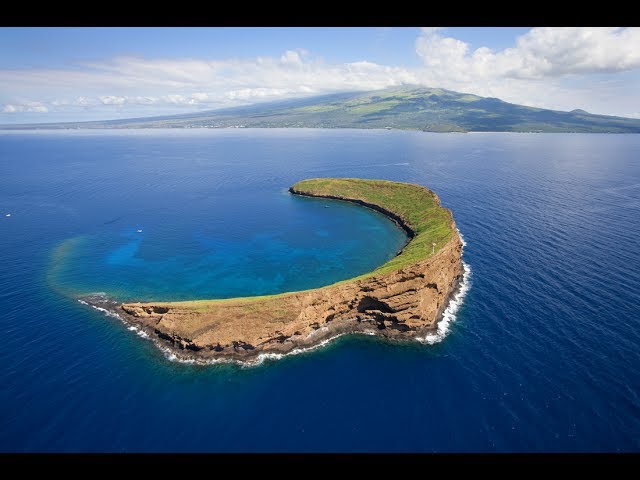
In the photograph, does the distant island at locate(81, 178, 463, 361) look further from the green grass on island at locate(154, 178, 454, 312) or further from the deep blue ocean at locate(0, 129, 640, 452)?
the deep blue ocean at locate(0, 129, 640, 452)

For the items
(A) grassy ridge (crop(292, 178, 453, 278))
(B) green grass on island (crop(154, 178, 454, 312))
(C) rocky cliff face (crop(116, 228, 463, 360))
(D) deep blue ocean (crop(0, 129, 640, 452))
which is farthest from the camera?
(A) grassy ridge (crop(292, 178, 453, 278))

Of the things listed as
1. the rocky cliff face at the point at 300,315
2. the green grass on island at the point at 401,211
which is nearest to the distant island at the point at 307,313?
the rocky cliff face at the point at 300,315

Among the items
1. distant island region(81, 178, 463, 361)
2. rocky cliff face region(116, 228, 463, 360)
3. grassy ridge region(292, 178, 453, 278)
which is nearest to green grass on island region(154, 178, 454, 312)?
grassy ridge region(292, 178, 453, 278)

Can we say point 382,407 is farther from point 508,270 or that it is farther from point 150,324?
point 508,270

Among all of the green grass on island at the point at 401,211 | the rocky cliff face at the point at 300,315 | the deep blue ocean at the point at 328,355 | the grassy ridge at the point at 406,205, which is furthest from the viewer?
the grassy ridge at the point at 406,205

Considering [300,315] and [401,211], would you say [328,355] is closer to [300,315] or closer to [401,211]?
[300,315]

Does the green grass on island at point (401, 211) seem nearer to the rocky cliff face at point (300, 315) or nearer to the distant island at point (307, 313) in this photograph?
the distant island at point (307, 313)
